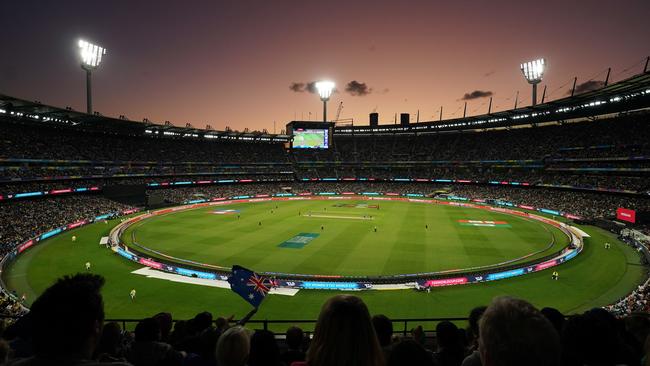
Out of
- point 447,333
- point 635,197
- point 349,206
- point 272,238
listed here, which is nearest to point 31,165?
point 272,238

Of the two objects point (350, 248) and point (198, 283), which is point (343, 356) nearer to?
point (198, 283)

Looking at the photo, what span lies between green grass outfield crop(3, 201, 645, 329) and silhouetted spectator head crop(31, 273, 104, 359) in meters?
21.8

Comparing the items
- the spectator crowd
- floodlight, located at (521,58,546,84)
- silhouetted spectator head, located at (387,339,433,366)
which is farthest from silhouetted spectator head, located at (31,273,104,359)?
floodlight, located at (521,58,546,84)

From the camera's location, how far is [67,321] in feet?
8.95

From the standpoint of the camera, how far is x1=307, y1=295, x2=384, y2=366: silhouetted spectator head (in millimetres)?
2637

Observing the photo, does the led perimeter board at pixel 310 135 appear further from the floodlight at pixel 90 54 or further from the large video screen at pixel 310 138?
the floodlight at pixel 90 54

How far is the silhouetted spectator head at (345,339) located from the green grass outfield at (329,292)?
21.8m

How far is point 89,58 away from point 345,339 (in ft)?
255

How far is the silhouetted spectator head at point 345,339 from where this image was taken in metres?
2.64

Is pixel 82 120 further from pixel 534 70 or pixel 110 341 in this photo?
pixel 534 70

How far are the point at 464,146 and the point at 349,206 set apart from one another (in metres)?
50.4

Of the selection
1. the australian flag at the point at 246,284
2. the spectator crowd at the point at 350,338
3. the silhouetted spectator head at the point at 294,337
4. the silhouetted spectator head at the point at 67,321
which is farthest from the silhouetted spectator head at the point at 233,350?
the australian flag at the point at 246,284

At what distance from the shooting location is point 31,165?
62.2m

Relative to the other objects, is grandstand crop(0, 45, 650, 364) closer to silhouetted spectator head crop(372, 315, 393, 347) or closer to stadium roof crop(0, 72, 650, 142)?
silhouetted spectator head crop(372, 315, 393, 347)
